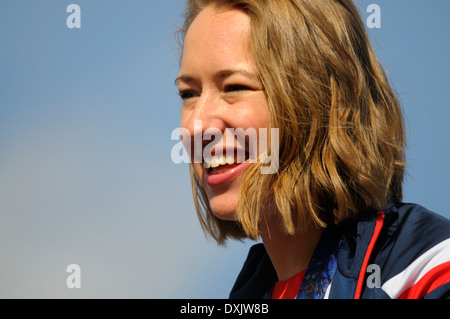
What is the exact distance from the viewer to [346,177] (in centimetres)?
227

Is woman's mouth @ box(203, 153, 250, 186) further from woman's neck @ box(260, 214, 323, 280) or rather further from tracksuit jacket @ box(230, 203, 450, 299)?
tracksuit jacket @ box(230, 203, 450, 299)

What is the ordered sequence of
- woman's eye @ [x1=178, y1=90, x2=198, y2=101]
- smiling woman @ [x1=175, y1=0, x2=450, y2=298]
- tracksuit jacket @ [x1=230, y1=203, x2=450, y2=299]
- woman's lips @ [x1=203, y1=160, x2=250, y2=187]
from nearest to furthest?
tracksuit jacket @ [x1=230, y1=203, x2=450, y2=299], smiling woman @ [x1=175, y1=0, x2=450, y2=298], woman's lips @ [x1=203, y1=160, x2=250, y2=187], woman's eye @ [x1=178, y1=90, x2=198, y2=101]

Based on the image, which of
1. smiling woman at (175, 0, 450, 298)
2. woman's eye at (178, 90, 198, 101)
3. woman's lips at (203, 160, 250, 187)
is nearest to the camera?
smiling woman at (175, 0, 450, 298)

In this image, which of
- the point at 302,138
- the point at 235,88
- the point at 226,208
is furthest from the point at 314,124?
the point at 226,208

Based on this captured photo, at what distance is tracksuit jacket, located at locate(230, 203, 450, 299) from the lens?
1.90 metres

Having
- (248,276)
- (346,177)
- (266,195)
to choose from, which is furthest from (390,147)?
(248,276)

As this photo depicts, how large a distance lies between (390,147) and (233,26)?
89 centimetres

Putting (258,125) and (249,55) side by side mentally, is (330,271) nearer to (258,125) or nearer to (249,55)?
(258,125)

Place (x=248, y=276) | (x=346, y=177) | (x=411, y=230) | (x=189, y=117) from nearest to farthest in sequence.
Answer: (x=411, y=230), (x=346, y=177), (x=189, y=117), (x=248, y=276)

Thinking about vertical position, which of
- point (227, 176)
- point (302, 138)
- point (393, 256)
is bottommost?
point (393, 256)

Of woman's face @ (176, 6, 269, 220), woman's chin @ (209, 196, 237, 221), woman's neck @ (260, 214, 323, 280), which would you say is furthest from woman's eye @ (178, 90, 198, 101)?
woman's neck @ (260, 214, 323, 280)

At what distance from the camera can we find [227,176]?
7.58ft

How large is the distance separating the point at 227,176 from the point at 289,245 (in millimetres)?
442

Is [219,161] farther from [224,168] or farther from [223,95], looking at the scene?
[223,95]
